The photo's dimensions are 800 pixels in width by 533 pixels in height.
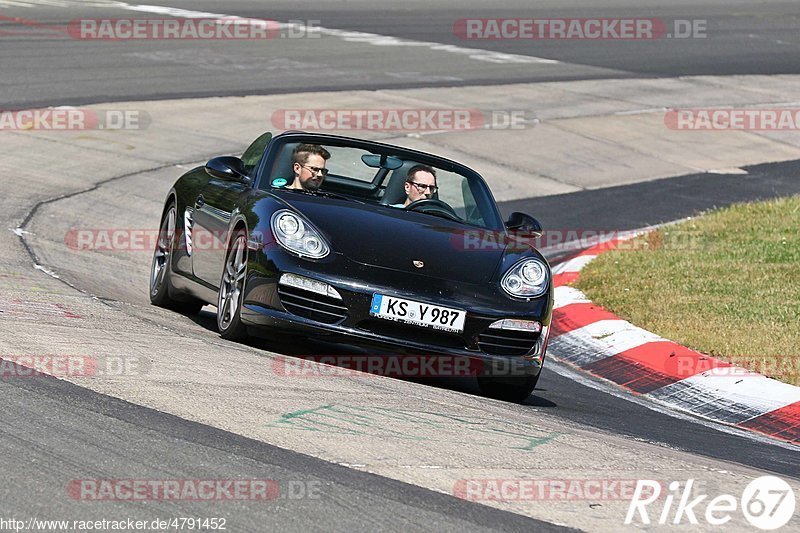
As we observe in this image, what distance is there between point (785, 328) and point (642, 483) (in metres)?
4.33

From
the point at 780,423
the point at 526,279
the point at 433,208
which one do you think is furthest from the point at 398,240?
the point at 780,423

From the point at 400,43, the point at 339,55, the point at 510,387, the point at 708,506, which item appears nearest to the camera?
the point at 708,506

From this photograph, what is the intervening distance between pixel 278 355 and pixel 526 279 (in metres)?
1.40

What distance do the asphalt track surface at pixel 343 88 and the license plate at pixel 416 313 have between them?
719 millimetres

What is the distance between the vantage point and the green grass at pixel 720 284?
8.92m

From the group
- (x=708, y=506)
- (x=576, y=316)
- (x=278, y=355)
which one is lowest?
(x=576, y=316)

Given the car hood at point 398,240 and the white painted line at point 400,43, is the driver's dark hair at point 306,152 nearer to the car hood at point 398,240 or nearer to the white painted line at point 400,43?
the car hood at point 398,240

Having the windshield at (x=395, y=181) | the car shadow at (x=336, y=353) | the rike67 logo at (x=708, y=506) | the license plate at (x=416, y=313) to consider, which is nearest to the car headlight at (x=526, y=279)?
the license plate at (x=416, y=313)

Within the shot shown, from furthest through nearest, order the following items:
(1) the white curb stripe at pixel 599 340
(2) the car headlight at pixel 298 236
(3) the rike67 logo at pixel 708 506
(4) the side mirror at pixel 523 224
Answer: (1) the white curb stripe at pixel 599 340, (4) the side mirror at pixel 523 224, (2) the car headlight at pixel 298 236, (3) the rike67 logo at pixel 708 506

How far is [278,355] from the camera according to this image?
7414 millimetres

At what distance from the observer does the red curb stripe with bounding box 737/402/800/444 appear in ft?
24.5

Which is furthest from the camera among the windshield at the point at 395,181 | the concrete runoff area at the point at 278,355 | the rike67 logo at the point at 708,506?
the windshield at the point at 395,181

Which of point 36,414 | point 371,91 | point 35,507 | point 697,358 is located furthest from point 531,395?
point 371,91

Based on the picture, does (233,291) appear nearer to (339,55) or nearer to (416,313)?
(416,313)
